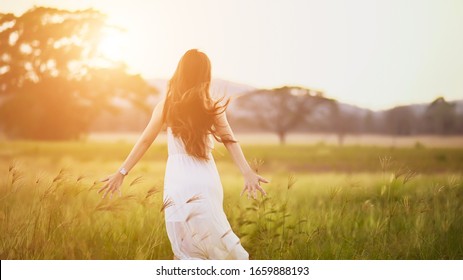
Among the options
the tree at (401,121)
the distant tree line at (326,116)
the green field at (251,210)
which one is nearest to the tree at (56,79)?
the green field at (251,210)

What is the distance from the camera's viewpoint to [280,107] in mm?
5859

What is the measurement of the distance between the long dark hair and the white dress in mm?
68

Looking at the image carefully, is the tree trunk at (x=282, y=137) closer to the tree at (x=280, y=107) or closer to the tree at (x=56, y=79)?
the tree at (x=280, y=107)

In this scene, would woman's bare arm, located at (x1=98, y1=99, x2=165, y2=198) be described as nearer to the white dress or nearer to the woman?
the woman

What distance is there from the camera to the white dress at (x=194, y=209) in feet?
13.1

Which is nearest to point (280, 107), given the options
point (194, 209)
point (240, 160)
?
point (240, 160)

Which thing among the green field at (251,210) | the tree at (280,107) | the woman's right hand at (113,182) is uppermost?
the tree at (280,107)

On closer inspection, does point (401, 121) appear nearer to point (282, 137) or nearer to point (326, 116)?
point (326, 116)

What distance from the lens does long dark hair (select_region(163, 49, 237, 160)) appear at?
13.2 ft

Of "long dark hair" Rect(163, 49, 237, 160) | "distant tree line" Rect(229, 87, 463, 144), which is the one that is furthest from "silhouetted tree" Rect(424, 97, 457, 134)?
"long dark hair" Rect(163, 49, 237, 160)

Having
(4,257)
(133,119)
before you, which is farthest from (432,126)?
(4,257)

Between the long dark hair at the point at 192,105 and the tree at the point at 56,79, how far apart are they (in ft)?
4.86

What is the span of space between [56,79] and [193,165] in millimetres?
2258
